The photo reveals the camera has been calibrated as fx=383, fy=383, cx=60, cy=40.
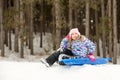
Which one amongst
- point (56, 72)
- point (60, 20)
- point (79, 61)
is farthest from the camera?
point (60, 20)

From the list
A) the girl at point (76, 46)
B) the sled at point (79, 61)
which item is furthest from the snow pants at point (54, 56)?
the sled at point (79, 61)

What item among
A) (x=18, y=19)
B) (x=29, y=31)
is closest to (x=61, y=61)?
(x=18, y=19)

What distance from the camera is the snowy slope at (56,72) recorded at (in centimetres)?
907

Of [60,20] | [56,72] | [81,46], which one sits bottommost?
[56,72]

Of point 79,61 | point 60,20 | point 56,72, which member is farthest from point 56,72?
point 60,20

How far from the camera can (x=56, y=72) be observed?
9.54 m

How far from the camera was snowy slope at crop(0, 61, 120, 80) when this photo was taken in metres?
9.07

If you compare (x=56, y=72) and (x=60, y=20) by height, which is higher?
(x=60, y=20)

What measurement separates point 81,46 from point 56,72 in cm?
100

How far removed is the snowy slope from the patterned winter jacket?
57 centimetres

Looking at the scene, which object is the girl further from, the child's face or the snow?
the snow

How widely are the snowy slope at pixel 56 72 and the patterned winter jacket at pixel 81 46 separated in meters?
0.57

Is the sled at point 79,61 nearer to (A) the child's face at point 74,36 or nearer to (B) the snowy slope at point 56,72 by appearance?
(B) the snowy slope at point 56,72

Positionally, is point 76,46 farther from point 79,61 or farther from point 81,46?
point 79,61
